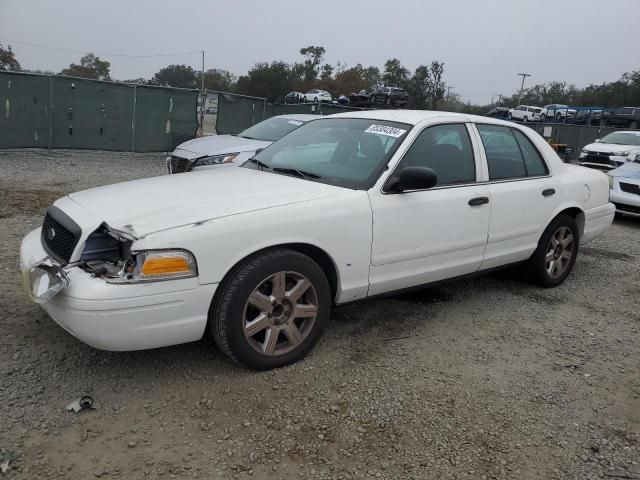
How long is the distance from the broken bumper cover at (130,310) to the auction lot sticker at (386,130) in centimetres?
179

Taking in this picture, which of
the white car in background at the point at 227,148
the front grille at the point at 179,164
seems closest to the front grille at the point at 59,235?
the white car in background at the point at 227,148

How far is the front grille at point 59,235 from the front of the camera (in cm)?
300

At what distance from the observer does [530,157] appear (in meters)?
4.76

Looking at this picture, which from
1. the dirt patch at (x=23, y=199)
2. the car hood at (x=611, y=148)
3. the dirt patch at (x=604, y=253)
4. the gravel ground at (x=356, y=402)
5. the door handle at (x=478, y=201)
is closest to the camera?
the gravel ground at (x=356, y=402)

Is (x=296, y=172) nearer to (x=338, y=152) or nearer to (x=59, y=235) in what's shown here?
(x=338, y=152)

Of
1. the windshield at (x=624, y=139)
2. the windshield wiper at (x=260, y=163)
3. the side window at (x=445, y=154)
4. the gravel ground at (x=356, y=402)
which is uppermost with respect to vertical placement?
the windshield at (x=624, y=139)

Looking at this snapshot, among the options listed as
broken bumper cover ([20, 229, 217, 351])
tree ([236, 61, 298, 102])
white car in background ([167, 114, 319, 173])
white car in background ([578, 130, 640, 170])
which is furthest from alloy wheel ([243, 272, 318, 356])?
tree ([236, 61, 298, 102])

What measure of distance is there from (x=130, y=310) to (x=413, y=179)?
190 centimetres

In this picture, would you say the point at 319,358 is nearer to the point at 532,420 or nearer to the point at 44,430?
the point at 532,420

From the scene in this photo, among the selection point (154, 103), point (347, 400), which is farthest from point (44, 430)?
point (154, 103)

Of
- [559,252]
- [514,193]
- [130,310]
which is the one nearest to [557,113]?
[559,252]

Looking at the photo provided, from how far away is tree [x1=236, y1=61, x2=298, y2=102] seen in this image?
60.8 metres

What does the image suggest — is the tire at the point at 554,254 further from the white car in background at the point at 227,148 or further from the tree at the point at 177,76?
the tree at the point at 177,76

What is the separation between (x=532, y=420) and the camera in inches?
117
